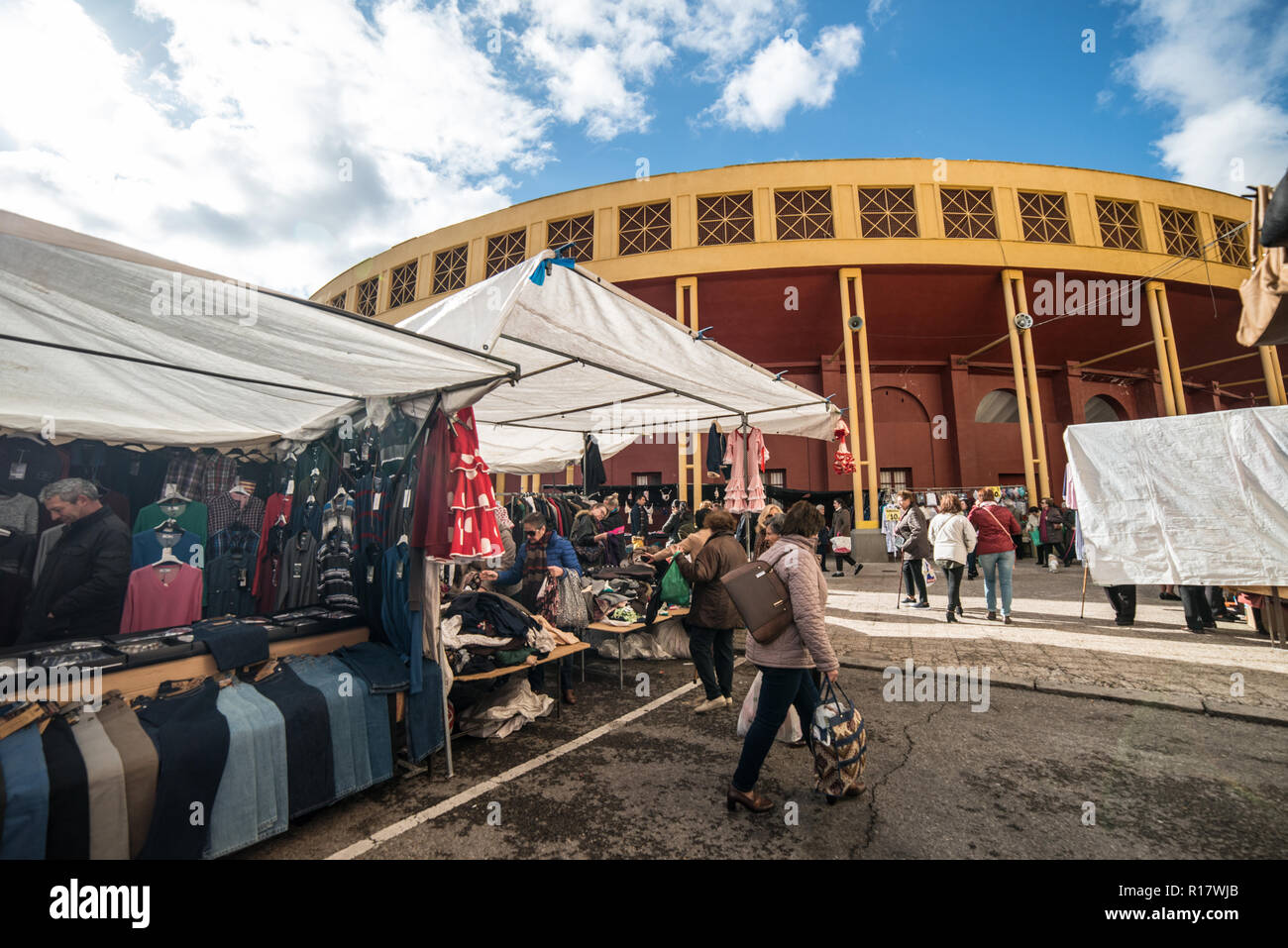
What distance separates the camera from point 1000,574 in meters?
7.68

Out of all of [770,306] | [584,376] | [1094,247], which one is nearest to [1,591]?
[584,376]

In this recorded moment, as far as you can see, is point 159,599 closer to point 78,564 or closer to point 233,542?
point 78,564

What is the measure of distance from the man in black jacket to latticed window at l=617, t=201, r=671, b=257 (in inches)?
621

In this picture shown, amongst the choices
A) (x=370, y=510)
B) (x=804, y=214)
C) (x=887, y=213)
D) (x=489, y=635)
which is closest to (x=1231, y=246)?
(x=887, y=213)

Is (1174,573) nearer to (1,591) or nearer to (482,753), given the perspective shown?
(482,753)

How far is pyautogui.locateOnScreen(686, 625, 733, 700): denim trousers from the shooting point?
16.1 ft

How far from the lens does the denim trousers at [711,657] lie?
16.1 feet

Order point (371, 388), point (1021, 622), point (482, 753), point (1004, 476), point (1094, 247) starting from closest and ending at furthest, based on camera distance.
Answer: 1. point (482, 753)
2. point (371, 388)
3. point (1021, 622)
4. point (1094, 247)
5. point (1004, 476)

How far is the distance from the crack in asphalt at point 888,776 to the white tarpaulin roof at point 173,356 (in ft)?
12.3

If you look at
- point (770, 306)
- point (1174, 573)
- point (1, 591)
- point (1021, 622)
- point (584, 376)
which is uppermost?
point (770, 306)

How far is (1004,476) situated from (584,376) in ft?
68.2

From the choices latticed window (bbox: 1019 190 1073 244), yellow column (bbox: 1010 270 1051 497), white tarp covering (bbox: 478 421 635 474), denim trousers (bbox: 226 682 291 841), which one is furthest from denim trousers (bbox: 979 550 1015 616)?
latticed window (bbox: 1019 190 1073 244)
